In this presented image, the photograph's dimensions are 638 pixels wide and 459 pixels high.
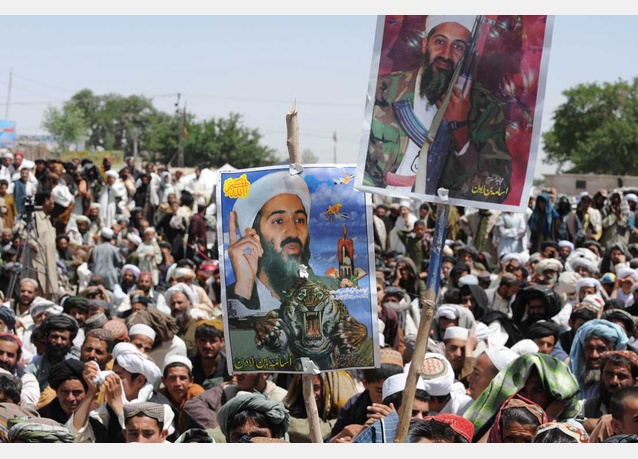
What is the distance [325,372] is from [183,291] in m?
5.08

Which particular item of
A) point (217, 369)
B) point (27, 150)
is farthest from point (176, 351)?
point (27, 150)

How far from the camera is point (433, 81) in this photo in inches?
167

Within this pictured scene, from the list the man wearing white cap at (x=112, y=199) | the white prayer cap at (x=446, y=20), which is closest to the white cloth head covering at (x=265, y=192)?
the white prayer cap at (x=446, y=20)

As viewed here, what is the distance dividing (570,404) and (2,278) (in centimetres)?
927

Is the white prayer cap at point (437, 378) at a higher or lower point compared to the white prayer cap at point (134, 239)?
higher

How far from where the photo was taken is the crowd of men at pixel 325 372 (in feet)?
16.8

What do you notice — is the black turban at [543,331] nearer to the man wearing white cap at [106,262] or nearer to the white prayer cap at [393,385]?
the white prayer cap at [393,385]

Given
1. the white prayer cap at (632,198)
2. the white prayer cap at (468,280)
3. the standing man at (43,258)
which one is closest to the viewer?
the white prayer cap at (468,280)

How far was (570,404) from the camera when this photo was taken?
514 centimetres

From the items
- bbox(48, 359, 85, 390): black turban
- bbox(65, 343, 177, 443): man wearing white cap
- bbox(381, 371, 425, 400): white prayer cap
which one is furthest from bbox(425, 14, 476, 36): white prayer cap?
bbox(48, 359, 85, 390): black turban

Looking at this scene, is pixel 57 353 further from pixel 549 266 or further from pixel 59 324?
pixel 549 266

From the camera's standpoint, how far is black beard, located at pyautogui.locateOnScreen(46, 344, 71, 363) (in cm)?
792

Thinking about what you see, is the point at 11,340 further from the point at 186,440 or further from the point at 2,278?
the point at 2,278

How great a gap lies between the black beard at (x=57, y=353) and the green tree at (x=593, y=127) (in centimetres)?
6565
